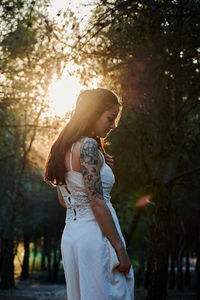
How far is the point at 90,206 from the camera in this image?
3.12 meters

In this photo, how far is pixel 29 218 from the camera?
119 ft

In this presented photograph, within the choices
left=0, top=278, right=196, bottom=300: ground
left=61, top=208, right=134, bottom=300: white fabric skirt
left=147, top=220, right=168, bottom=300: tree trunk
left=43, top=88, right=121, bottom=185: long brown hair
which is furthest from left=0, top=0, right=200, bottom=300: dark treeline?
left=0, top=278, right=196, bottom=300: ground

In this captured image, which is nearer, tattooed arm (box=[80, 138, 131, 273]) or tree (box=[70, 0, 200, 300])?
tattooed arm (box=[80, 138, 131, 273])

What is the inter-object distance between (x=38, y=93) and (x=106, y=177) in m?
11.6

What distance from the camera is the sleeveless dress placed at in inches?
118

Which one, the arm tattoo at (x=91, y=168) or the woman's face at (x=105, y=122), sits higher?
the woman's face at (x=105, y=122)

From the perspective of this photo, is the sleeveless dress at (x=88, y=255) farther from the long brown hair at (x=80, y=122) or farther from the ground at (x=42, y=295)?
the ground at (x=42, y=295)

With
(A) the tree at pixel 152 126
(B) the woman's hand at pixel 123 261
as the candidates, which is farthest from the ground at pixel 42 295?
(B) the woman's hand at pixel 123 261

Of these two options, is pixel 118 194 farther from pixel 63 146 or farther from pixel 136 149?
pixel 63 146

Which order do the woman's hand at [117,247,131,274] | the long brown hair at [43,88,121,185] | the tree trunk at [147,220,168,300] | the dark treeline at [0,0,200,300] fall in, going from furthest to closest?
the tree trunk at [147,220,168,300] → the dark treeline at [0,0,200,300] → the long brown hair at [43,88,121,185] → the woman's hand at [117,247,131,274]

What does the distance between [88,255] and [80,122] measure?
2.85ft

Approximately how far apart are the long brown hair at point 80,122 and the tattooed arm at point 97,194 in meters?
0.11

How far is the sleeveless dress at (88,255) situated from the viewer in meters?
2.99

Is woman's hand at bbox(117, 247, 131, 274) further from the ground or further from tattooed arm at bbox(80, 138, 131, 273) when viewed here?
the ground
